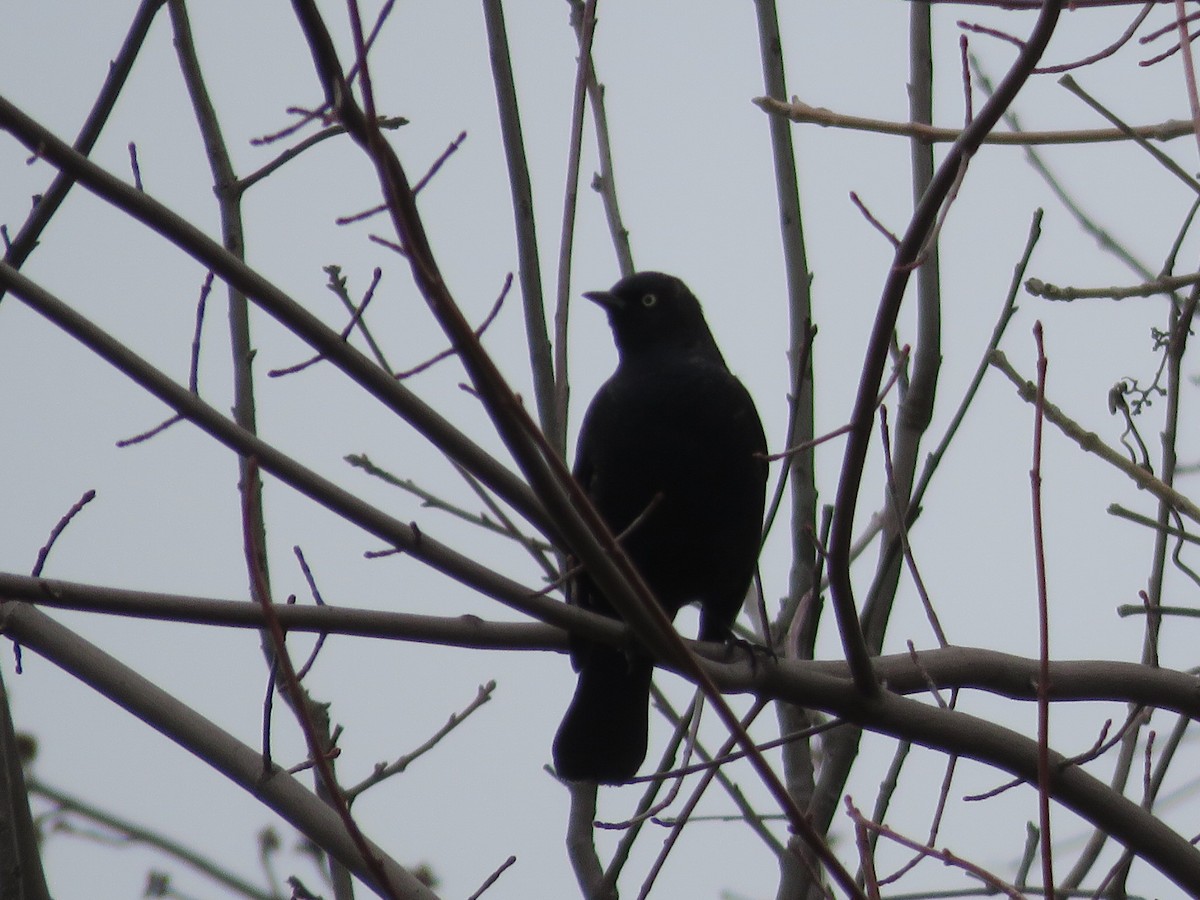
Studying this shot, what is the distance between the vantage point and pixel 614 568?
2016mm

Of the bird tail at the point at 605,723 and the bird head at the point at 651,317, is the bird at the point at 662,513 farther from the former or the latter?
the bird head at the point at 651,317

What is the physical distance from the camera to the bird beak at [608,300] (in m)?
4.65

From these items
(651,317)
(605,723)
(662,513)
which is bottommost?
(605,723)

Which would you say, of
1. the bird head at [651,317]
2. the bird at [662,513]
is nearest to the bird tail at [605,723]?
the bird at [662,513]

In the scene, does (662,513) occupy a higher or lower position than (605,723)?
higher

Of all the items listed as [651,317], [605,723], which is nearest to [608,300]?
[651,317]

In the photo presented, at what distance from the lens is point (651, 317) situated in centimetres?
459

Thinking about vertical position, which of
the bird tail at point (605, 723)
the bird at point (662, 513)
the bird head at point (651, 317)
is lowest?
the bird tail at point (605, 723)

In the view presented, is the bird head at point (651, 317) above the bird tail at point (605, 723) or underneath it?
above

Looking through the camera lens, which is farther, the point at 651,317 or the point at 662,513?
the point at 651,317

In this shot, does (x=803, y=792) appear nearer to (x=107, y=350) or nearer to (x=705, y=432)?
(x=705, y=432)

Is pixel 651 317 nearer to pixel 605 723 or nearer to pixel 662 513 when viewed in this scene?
pixel 662 513

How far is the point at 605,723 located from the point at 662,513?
0.58 m

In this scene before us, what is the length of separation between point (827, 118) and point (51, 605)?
1446 millimetres
